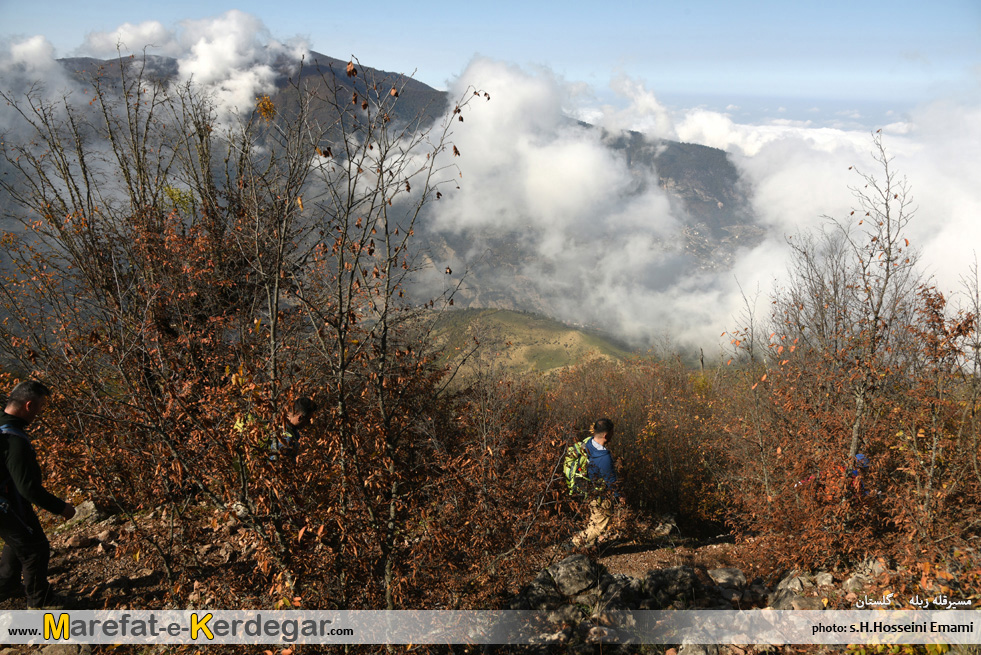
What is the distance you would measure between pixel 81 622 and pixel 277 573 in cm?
343

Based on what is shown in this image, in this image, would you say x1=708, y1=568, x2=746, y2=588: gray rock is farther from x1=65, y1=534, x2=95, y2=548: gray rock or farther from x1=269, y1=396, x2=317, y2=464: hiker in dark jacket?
x1=65, y1=534, x2=95, y2=548: gray rock

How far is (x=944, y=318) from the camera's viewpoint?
734cm

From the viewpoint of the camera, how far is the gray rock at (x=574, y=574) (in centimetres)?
626

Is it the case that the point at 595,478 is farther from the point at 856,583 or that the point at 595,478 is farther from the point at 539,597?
the point at 856,583

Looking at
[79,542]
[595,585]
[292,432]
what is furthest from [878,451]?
[79,542]

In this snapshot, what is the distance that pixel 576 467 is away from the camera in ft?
21.2

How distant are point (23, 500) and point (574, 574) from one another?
6.34 m

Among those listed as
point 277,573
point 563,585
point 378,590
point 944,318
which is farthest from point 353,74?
point 944,318

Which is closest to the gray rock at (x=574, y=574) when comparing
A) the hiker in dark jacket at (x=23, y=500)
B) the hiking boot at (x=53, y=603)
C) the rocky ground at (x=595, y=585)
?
the rocky ground at (x=595, y=585)

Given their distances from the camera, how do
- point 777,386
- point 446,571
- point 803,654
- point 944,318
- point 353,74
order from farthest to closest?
point 777,386, point 944,318, point 803,654, point 446,571, point 353,74

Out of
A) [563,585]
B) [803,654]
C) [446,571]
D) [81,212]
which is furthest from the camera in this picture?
[81,212]

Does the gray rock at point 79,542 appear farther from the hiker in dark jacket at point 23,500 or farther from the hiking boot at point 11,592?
the hiker in dark jacket at point 23,500

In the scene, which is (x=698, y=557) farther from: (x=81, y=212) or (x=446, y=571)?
(x=81, y=212)

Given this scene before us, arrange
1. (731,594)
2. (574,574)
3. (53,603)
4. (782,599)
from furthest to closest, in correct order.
→ (731,594)
(574,574)
(782,599)
(53,603)
